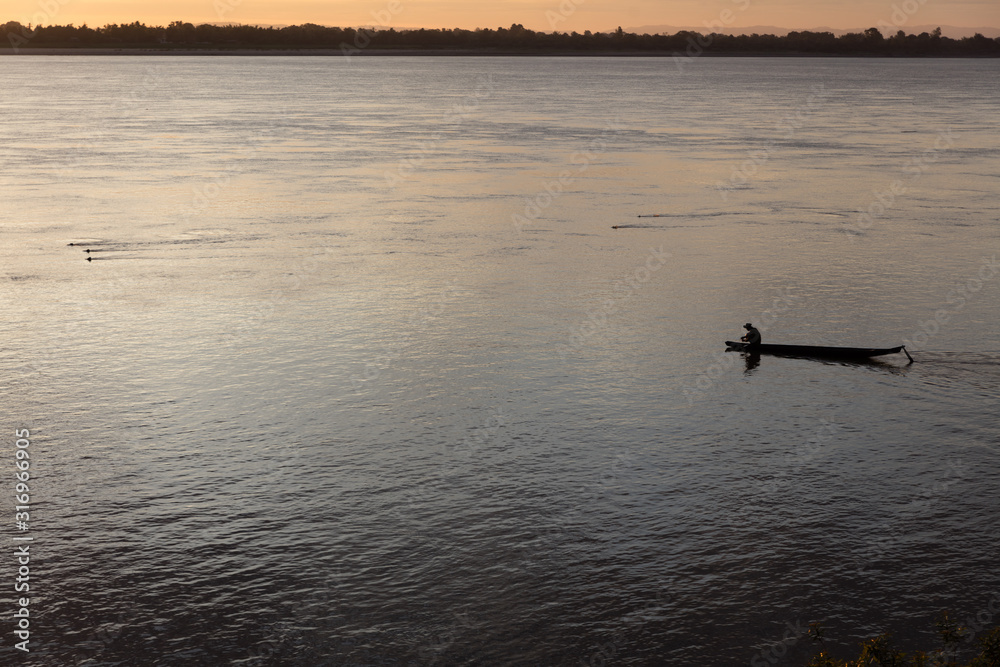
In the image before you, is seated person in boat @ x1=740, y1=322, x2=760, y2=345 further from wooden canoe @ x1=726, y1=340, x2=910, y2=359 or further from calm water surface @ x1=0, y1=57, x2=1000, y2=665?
calm water surface @ x1=0, y1=57, x2=1000, y2=665

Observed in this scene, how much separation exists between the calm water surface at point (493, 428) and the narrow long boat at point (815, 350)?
0.54 meters

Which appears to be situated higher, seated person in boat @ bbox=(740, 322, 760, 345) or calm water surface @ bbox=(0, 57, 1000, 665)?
seated person in boat @ bbox=(740, 322, 760, 345)

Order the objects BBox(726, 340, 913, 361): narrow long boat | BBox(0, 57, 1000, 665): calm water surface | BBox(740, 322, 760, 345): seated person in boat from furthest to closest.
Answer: BBox(740, 322, 760, 345): seated person in boat < BBox(726, 340, 913, 361): narrow long boat < BBox(0, 57, 1000, 665): calm water surface

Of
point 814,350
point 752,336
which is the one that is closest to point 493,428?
point 752,336

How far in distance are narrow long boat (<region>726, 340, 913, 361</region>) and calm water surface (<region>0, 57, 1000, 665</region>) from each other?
1.77 ft

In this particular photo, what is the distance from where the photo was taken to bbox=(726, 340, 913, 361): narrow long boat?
4084cm

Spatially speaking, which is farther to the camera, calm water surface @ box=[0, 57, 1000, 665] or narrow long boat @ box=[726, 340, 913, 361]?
narrow long boat @ box=[726, 340, 913, 361]

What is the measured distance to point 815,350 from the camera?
4153cm

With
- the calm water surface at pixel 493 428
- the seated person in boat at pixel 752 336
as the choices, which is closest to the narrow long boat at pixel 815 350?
the seated person in boat at pixel 752 336

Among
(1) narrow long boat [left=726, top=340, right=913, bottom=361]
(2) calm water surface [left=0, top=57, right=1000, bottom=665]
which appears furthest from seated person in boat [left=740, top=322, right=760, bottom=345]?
(2) calm water surface [left=0, top=57, right=1000, bottom=665]

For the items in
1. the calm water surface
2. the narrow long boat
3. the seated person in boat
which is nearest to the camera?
the calm water surface

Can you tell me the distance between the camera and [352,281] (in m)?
52.8

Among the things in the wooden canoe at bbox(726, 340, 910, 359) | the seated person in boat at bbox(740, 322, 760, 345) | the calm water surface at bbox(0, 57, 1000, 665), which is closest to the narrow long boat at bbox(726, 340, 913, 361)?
the wooden canoe at bbox(726, 340, 910, 359)

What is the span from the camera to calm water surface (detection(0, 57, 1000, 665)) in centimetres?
2322
